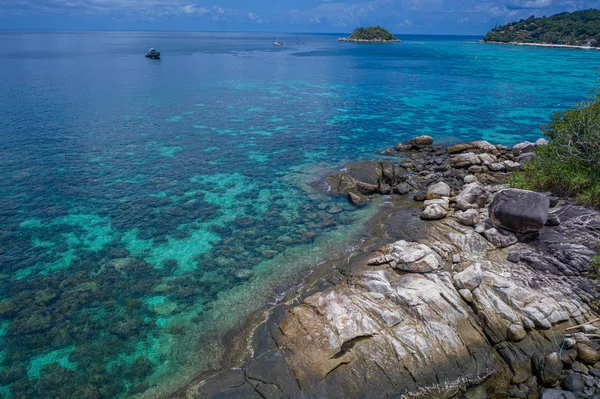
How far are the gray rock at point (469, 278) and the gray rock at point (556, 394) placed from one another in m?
4.73

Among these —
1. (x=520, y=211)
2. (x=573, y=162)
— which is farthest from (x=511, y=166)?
(x=520, y=211)

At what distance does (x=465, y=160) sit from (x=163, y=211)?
87.4ft

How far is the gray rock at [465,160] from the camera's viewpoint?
3250cm

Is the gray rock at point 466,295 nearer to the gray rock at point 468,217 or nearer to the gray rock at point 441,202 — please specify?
the gray rock at point 468,217

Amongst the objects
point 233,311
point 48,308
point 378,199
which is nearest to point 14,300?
point 48,308

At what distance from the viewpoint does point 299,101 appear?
2441 inches

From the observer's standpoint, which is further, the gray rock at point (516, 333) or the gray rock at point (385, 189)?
the gray rock at point (385, 189)

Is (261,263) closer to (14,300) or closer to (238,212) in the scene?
(238,212)

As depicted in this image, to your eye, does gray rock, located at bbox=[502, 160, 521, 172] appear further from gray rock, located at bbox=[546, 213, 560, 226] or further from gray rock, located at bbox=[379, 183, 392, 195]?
gray rock, located at bbox=[546, 213, 560, 226]

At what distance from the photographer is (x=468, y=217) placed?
22.1 meters

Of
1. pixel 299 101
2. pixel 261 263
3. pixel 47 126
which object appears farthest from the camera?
pixel 299 101

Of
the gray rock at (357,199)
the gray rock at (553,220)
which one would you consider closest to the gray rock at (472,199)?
the gray rock at (553,220)

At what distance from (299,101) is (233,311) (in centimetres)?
4967

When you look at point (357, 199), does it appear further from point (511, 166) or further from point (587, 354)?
point (587, 354)
